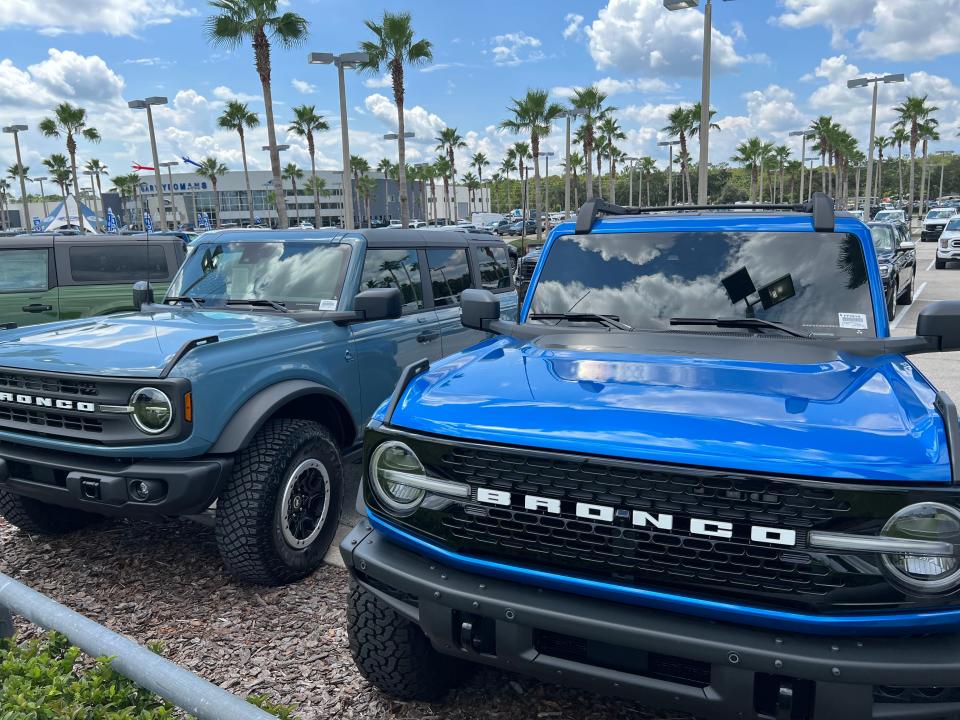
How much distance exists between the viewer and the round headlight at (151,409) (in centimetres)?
344

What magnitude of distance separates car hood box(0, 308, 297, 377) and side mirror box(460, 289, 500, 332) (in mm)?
1295

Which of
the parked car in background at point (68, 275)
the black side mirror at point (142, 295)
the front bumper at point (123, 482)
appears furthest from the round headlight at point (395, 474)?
the parked car in background at point (68, 275)

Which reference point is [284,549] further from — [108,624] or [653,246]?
[653,246]

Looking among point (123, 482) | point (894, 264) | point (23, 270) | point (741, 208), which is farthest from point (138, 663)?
point (894, 264)

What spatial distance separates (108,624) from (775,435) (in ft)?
11.4

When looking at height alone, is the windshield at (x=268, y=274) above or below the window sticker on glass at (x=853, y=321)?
above

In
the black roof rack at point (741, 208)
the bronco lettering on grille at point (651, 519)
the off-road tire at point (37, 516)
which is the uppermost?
the black roof rack at point (741, 208)

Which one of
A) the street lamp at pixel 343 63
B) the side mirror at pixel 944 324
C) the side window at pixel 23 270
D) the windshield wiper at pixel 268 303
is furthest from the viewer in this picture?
the street lamp at pixel 343 63

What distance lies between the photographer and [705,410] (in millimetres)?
2166

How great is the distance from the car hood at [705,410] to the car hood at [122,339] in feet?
5.58

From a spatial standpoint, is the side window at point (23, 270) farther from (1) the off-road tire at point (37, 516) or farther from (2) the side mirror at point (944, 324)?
(2) the side mirror at point (944, 324)

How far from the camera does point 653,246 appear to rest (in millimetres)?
3561

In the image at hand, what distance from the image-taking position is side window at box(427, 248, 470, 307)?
5.80 metres

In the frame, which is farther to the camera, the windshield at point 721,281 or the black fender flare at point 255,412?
the black fender flare at point 255,412
